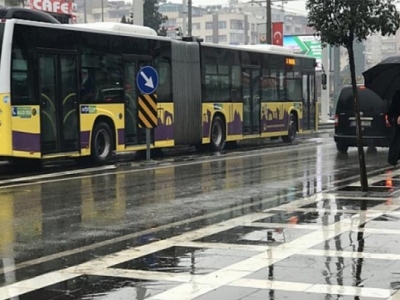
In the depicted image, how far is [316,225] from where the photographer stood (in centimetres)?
1027

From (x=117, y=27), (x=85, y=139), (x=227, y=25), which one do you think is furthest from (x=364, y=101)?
(x=227, y=25)

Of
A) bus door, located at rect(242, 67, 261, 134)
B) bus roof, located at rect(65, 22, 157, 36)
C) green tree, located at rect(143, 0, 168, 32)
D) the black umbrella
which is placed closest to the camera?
the black umbrella

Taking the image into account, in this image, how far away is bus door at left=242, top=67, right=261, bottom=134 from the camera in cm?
2675

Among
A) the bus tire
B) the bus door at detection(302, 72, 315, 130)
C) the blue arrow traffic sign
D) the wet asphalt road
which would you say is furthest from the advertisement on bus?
the blue arrow traffic sign

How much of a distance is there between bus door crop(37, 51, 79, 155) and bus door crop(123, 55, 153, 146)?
217 centimetres

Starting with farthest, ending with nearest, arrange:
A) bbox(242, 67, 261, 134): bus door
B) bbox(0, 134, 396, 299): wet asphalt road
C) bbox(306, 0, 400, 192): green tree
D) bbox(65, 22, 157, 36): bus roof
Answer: bbox(242, 67, 261, 134): bus door
bbox(65, 22, 157, 36): bus roof
bbox(306, 0, 400, 192): green tree
bbox(0, 134, 396, 299): wet asphalt road

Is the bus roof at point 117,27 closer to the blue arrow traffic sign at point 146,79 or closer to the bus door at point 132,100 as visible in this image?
the bus door at point 132,100

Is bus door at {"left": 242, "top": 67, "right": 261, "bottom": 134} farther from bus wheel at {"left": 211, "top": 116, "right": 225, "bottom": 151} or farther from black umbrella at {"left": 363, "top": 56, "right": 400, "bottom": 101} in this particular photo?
black umbrella at {"left": 363, "top": 56, "right": 400, "bottom": 101}

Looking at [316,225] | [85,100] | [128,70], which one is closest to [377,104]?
[128,70]

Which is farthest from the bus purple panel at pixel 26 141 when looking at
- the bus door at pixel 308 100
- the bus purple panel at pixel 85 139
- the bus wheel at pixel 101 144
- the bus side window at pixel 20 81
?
the bus door at pixel 308 100

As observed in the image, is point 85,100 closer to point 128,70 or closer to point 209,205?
point 128,70

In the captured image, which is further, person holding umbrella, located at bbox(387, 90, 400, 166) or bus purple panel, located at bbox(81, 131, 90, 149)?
bus purple panel, located at bbox(81, 131, 90, 149)

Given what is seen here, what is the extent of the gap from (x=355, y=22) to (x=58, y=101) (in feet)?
24.9

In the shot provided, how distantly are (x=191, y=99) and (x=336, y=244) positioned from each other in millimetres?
15199
